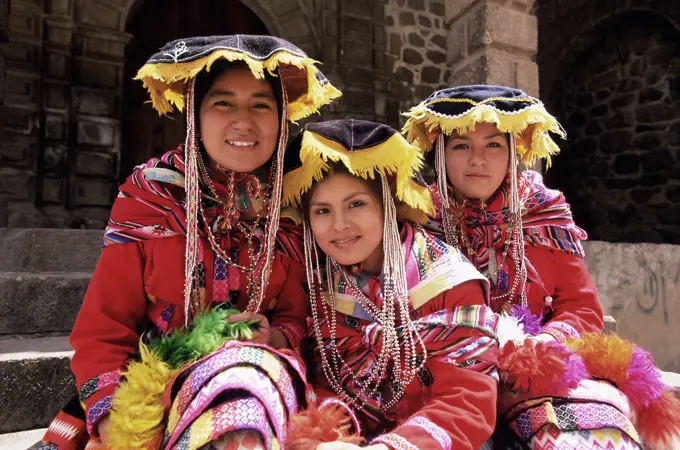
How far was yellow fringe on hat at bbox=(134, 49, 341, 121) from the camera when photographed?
1.46m

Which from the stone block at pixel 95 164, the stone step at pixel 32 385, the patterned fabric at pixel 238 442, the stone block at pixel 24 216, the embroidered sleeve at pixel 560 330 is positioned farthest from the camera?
the stone block at pixel 95 164

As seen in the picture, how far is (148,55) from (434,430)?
17.3ft

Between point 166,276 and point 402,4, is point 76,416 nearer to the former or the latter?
point 166,276

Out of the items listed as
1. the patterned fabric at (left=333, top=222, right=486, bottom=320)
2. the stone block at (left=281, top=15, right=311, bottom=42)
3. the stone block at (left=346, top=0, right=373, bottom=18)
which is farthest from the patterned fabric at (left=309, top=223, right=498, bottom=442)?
the stone block at (left=346, top=0, right=373, bottom=18)

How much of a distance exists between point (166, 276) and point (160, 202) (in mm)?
239

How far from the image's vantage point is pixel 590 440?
4.25ft

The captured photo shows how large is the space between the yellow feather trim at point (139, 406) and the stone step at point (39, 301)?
48.5 inches

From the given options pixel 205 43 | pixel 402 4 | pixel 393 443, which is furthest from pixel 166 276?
pixel 402 4

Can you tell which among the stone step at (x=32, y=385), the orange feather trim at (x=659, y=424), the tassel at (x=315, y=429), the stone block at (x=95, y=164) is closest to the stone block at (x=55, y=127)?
the stone block at (x=95, y=164)

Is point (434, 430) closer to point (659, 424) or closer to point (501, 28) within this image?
point (659, 424)

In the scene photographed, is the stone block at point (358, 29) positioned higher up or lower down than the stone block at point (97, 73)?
higher up

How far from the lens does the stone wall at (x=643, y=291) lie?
339 centimetres

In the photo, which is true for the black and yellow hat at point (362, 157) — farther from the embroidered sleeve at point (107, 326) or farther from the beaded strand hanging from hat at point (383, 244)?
the embroidered sleeve at point (107, 326)

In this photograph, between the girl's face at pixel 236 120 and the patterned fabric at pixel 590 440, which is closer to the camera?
the patterned fabric at pixel 590 440
